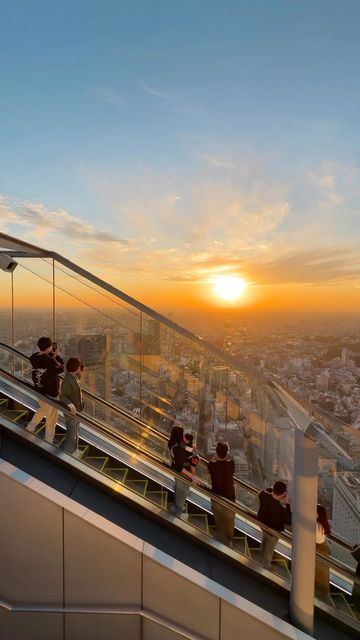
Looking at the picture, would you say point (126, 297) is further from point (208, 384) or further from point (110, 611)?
point (110, 611)

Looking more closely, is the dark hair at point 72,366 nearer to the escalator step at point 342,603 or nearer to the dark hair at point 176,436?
the dark hair at point 176,436

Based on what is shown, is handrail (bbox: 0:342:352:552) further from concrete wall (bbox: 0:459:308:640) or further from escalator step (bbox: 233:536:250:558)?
concrete wall (bbox: 0:459:308:640)

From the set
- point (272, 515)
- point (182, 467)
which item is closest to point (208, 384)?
→ point (182, 467)

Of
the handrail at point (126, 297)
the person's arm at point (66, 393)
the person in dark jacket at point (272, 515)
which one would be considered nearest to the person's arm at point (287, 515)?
the person in dark jacket at point (272, 515)

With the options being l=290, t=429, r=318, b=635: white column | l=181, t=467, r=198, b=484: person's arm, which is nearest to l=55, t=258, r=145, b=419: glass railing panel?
l=181, t=467, r=198, b=484: person's arm

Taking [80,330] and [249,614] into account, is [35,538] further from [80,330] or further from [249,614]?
[80,330]
